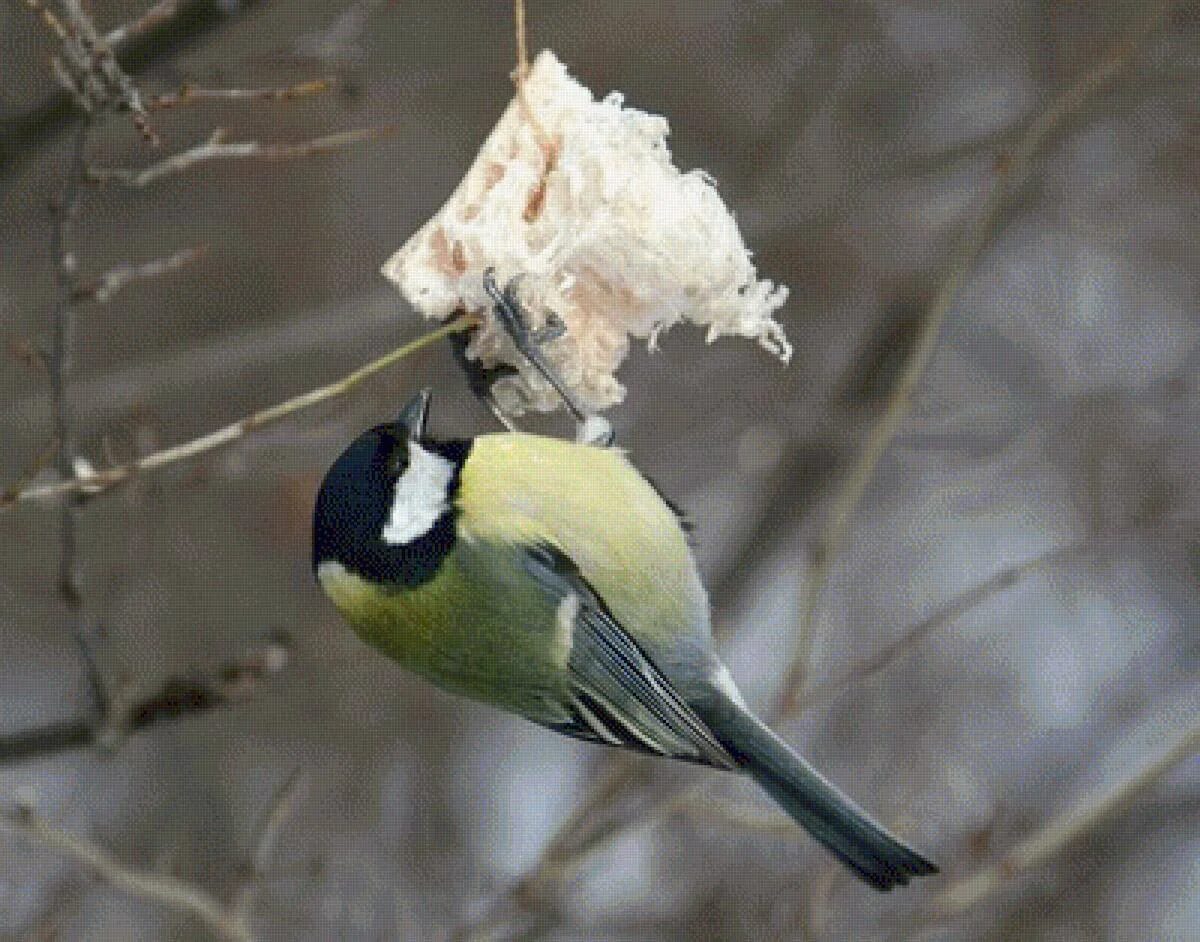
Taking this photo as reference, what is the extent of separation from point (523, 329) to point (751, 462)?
1.68m

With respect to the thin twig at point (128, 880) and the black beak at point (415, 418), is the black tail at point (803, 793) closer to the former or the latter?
the black beak at point (415, 418)

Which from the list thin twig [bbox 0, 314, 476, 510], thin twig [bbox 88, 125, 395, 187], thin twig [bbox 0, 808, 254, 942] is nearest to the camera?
thin twig [bbox 0, 314, 476, 510]

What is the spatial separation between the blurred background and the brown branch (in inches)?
42.7

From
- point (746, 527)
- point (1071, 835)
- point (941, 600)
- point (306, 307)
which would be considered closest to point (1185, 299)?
point (941, 600)

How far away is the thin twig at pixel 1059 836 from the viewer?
9.70 ft

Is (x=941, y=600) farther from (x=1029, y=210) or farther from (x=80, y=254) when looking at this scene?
(x=80, y=254)

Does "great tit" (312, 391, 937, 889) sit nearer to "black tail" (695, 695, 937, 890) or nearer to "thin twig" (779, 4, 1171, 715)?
"black tail" (695, 695, 937, 890)

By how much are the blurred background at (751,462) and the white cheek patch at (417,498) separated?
53.8 inches

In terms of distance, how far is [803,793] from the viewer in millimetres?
2693

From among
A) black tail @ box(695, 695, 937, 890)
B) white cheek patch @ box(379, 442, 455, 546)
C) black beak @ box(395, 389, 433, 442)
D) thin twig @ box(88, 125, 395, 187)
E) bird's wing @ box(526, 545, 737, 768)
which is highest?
thin twig @ box(88, 125, 395, 187)

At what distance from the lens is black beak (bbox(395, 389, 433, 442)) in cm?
256

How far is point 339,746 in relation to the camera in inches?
193

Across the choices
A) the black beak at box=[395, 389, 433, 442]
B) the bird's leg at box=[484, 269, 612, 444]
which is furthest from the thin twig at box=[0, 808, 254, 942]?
the bird's leg at box=[484, 269, 612, 444]

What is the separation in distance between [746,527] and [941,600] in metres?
0.73
